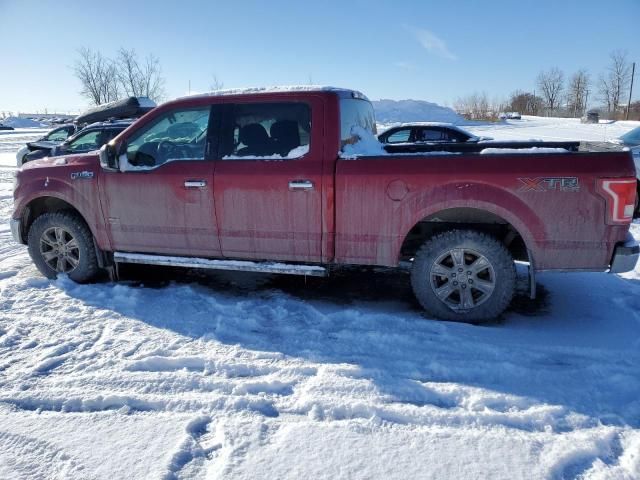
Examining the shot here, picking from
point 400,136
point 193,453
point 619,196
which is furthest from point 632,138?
point 193,453

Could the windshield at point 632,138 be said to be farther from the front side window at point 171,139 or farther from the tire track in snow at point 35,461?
the tire track in snow at point 35,461

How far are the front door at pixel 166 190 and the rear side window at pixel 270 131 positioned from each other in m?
0.29

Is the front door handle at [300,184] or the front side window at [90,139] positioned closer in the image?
the front door handle at [300,184]

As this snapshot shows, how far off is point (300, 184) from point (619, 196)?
94.5 inches

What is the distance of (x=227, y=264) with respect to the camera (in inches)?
169

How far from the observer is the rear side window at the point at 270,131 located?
13.2 ft

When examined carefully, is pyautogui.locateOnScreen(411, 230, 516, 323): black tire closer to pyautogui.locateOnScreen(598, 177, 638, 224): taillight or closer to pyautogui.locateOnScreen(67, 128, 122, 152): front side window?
pyautogui.locateOnScreen(598, 177, 638, 224): taillight

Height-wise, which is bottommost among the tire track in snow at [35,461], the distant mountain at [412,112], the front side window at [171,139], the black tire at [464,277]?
the tire track in snow at [35,461]

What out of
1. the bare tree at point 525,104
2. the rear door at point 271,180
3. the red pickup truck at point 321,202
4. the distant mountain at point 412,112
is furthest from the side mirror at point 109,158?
the bare tree at point 525,104

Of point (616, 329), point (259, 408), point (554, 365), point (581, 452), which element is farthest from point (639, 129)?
point (259, 408)

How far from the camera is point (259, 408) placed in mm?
2670

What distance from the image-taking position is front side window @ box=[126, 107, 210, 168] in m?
4.31

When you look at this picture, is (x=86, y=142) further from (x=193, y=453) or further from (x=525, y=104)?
(x=525, y=104)

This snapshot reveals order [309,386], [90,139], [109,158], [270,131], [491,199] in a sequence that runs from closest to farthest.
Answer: [309,386] → [491,199] → [270,131] → [109,158] → [90,139]
